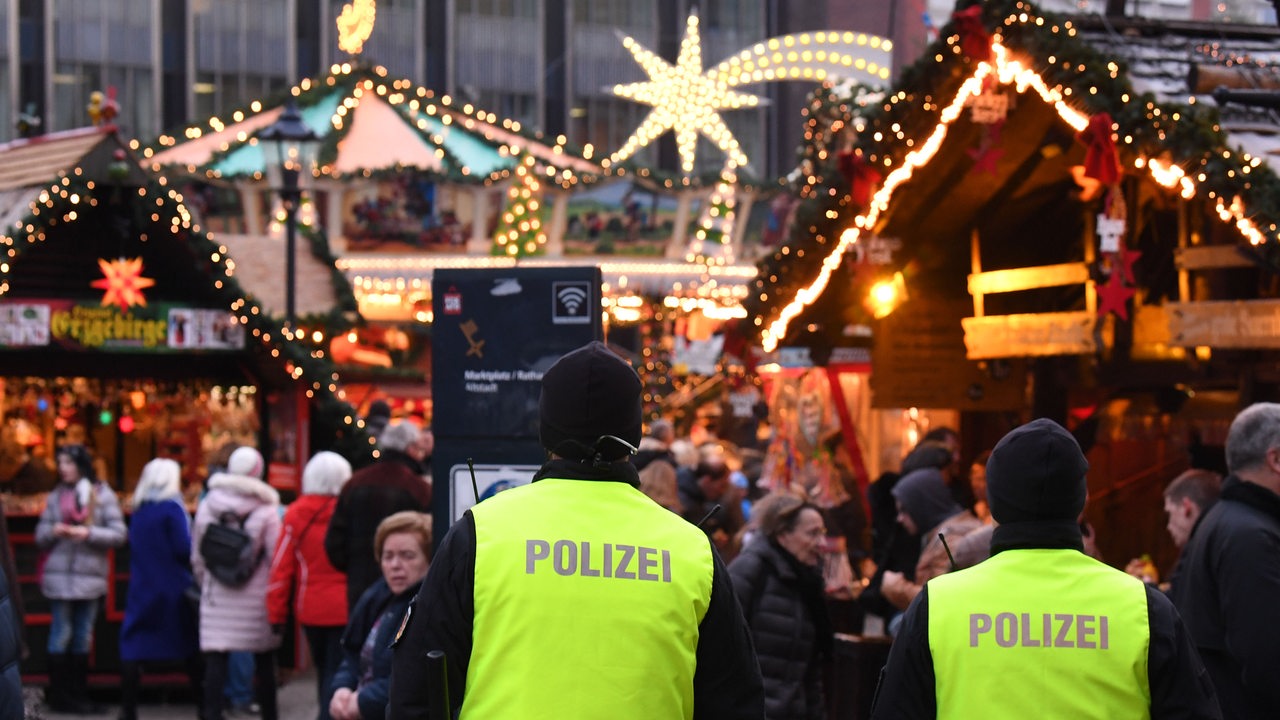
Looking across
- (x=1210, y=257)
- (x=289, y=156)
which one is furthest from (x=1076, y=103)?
(x=289, y=156)

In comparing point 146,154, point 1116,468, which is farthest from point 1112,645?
point 146,154

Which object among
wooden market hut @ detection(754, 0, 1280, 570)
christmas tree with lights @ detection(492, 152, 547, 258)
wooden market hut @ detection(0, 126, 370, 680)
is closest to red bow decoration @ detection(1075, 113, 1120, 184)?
wooden market hut @ detection(754, 0, 1280, 570)

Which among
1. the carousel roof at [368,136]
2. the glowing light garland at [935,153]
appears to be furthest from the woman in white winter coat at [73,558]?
the carousel roof at [368,136]

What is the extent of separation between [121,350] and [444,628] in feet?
35.8

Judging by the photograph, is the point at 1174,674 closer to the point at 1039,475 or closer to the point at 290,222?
the point at 1039,475

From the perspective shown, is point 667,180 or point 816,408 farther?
point 667,180

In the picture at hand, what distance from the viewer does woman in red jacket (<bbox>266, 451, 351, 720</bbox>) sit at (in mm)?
10344

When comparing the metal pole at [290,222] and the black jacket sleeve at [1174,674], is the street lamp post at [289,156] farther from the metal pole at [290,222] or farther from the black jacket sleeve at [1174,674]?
the black jacket sleeve at [1174,674]

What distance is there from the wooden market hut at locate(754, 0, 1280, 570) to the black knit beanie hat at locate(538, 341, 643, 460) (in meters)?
3.80

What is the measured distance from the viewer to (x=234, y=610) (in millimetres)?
11094

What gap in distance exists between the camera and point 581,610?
3.94 metres

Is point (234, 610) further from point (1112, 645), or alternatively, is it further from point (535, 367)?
point (1112, 645)

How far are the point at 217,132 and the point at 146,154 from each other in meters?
0.87

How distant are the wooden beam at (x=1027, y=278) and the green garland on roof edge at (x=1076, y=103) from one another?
945 mm
